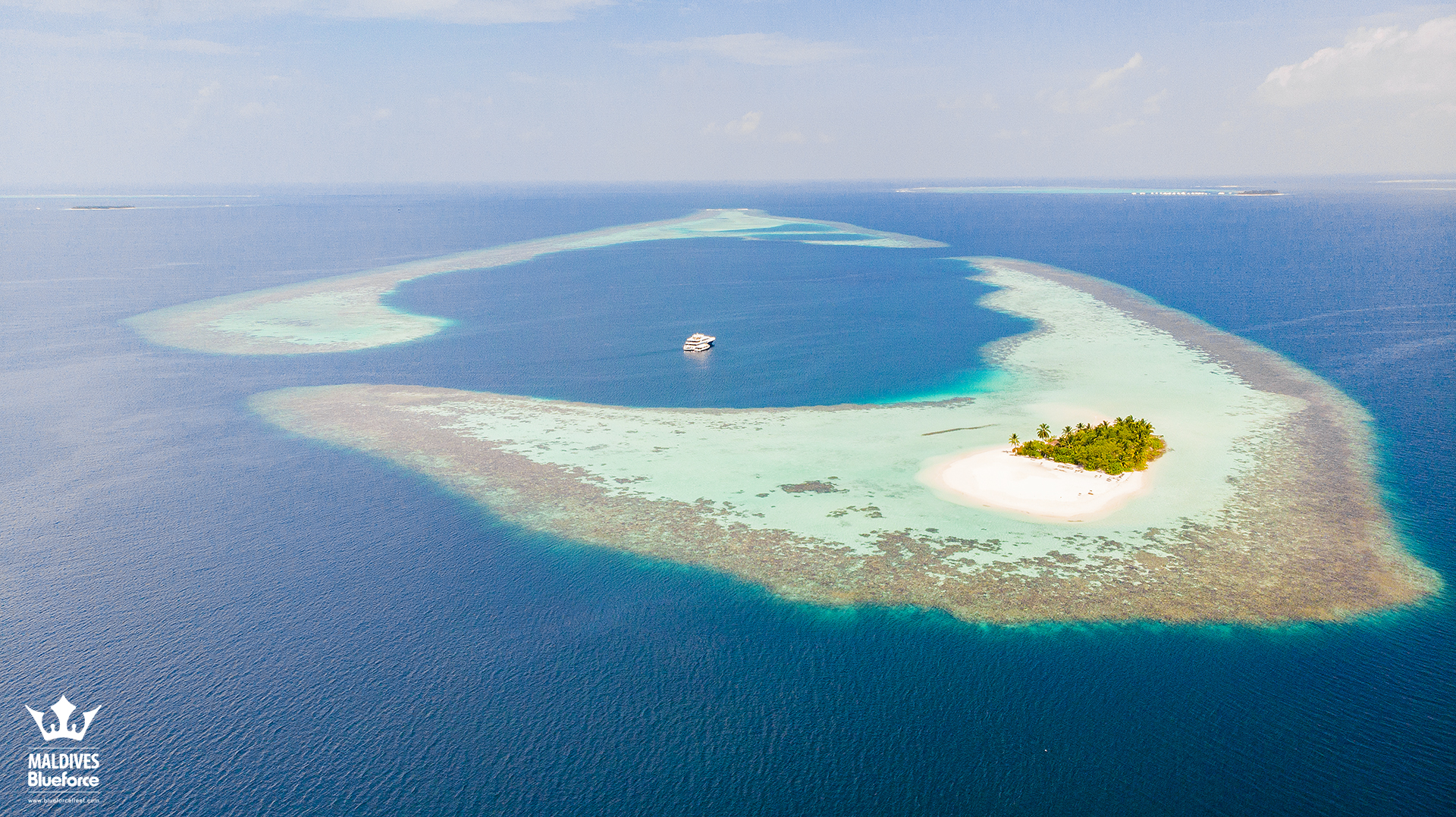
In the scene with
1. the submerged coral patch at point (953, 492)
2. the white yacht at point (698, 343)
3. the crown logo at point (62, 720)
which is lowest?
the crown logo at point (62, 720)

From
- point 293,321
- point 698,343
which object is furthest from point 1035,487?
point 293,321

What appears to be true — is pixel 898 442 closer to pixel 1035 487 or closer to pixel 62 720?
pixel 1035 487

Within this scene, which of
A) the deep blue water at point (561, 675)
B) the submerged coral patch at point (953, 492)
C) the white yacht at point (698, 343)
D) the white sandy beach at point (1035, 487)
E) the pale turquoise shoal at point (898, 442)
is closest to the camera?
the deep blue water at point (561, 675)

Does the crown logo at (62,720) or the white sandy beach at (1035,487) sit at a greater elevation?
the white sandy beach at (1035,487)

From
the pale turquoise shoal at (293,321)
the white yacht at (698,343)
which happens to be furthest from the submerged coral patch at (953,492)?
the pale turquoise shoal at (293,321)

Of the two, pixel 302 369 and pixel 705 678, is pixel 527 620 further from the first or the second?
pixel 302 369

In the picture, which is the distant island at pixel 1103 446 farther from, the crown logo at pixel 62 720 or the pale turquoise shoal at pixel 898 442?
the crown logo at pixel 62 720

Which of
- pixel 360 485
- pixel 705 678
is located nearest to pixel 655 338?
pixel 360 485
